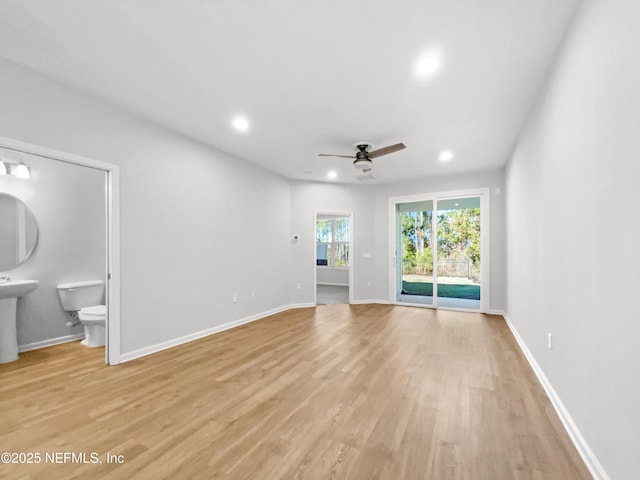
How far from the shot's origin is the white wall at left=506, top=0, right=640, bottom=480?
3.81 ft

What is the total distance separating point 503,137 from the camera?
3682 mm

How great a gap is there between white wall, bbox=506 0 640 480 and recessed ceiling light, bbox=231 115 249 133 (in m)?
2.92

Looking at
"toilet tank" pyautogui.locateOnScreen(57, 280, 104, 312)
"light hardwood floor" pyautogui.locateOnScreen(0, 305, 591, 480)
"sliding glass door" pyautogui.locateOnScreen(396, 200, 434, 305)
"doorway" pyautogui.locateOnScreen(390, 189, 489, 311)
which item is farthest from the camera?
"sliding glass door" pyautogui.locateOnScreen(396, 200, 434, 305)

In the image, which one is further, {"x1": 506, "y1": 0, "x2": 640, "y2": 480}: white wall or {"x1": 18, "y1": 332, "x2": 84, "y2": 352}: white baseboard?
{"x1": 18, "y1": 332, "x2": 84, "y2": 352}: white baseboard

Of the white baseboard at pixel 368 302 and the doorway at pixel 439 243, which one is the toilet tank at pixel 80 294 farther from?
the doorway at pixel 439 243

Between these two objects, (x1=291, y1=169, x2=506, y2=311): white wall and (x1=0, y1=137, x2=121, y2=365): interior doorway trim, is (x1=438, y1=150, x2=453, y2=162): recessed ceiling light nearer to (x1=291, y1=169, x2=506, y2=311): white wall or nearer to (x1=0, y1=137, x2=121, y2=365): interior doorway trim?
(x1=291, y1=169, x2=506, y2=311): white wall

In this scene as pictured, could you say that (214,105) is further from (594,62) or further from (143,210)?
(594,62)

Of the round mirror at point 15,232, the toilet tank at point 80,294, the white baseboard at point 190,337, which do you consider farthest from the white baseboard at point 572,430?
the round mirror at point 15,232

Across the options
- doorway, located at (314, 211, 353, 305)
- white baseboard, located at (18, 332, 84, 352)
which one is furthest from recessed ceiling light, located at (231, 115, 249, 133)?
doorway, located at (314, 211, 353, 305)

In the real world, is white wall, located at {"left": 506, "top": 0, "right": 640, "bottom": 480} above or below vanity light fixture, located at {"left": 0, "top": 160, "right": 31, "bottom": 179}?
below

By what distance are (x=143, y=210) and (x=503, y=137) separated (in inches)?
186

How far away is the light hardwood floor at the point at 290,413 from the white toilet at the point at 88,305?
197mm

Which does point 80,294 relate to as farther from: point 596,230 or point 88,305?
point 596,230

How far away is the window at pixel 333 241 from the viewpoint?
913cm
